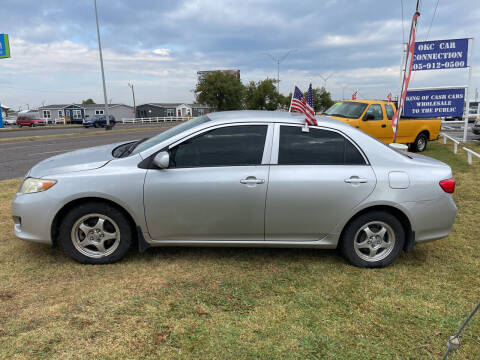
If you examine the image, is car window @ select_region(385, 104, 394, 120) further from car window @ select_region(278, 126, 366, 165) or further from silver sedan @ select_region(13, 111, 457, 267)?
car window @ select_region(278, 126, 366, 165)

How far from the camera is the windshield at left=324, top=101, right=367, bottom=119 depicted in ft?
37.2

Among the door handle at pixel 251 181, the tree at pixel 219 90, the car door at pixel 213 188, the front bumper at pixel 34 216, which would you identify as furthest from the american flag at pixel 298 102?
the tree at pixel 219 90

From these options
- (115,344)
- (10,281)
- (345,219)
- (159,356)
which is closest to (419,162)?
(345,219)

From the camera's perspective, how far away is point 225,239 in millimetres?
3635

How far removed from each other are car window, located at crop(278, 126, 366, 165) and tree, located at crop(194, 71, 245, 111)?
2310 inches

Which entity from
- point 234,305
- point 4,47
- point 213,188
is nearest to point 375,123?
point 213,188

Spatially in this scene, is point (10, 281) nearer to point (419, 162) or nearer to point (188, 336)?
point (188, 336)

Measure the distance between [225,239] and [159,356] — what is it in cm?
140

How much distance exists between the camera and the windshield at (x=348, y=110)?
11.4 m

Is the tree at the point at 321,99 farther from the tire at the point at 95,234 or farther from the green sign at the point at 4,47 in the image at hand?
the tire at the point at 95,234

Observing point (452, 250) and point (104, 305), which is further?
point (452, 250)

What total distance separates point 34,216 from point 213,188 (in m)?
1.80

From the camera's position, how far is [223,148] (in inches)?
141

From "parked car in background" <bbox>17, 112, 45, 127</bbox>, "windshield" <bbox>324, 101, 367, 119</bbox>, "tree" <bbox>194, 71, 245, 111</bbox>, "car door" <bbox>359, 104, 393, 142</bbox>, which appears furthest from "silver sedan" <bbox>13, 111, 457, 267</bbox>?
"tree" <bbox>194, 71, 245, 111</bbox>
